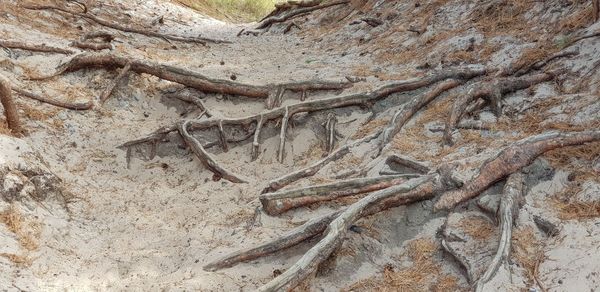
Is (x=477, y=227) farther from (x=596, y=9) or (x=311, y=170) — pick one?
(x=596, y=9)

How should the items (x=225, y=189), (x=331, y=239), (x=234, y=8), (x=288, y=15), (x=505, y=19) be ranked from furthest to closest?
(x=234, y=8), (x=288, y=15), (x=505, y=19), (x=225, y=189), (x=331, y=239)

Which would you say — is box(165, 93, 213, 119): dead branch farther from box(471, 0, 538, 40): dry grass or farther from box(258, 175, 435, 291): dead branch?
box(471, 0, 538, 40): dry grass

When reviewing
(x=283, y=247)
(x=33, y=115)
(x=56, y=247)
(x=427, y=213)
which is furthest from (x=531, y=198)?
(x=33, y=115)

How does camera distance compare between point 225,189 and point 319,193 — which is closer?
point 319,193

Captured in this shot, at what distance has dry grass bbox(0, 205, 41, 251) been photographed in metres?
4.25

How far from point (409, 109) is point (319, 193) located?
2225mm

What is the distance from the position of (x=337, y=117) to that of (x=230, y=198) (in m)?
2.18

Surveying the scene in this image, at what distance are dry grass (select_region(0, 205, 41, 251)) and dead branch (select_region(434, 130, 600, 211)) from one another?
12.0 ft

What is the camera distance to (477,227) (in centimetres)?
432

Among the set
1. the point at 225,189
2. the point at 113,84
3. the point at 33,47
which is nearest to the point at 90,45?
the point at 33,47

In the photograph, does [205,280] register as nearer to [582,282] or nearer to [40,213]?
[40,213]

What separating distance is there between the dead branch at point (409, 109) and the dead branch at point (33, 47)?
5535 millimetres

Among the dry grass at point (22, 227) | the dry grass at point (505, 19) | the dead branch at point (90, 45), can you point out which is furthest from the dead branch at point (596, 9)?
the dead branch at point (90, 45)

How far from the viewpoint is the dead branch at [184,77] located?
25.4 feet
